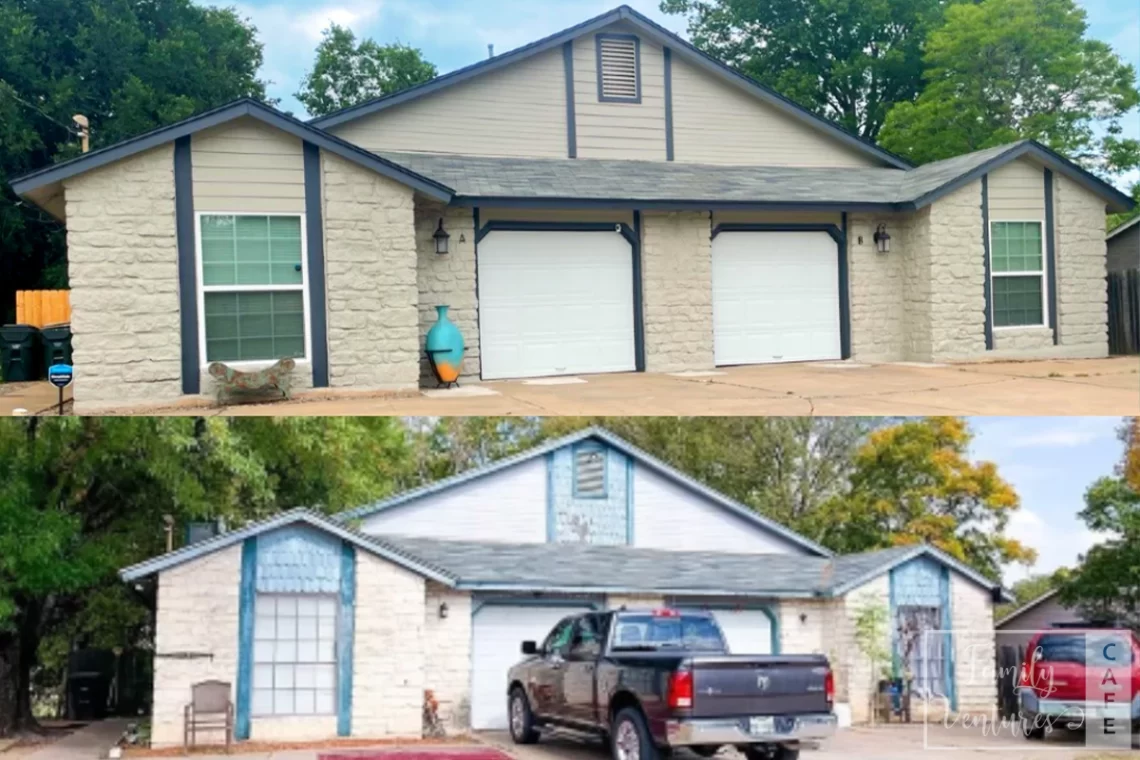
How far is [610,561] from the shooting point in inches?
669

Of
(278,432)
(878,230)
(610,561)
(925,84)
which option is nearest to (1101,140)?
(925,84)

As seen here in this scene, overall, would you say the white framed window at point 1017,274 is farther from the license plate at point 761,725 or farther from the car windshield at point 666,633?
the license plate at point 761,725

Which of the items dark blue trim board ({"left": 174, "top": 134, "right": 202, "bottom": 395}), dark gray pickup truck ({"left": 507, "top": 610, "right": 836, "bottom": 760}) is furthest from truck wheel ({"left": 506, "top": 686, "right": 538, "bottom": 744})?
dark blue trim board ({"left": 174, "top": 134, "right": 202, "bottom": 395})

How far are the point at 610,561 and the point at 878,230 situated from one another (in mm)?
6041

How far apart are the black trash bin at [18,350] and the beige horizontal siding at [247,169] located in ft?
21.0

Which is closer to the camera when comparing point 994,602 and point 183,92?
point 994,602

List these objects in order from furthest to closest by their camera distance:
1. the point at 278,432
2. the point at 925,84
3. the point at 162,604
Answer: the point at 925,84 < the point at 278,432 < the point at 162,604

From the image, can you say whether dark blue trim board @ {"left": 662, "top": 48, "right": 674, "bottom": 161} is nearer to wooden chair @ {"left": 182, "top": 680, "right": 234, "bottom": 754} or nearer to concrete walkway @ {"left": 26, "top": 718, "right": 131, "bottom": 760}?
wooden chair @ {"left": 182, "top": 680, "right": 234, "bottom": 754}

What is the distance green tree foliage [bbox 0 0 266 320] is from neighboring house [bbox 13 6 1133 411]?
14.2 m

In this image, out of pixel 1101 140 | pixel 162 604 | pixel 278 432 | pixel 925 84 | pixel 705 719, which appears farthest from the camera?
pixel 925 84

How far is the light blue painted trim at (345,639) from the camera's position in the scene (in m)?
13.3

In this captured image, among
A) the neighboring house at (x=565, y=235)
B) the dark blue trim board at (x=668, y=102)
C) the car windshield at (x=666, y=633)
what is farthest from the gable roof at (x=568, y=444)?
the car windshield at (x=666, y=633)

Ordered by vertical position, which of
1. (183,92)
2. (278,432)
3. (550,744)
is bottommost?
(550,744)

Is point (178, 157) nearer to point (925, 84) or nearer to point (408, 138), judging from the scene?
point (408, 138)
